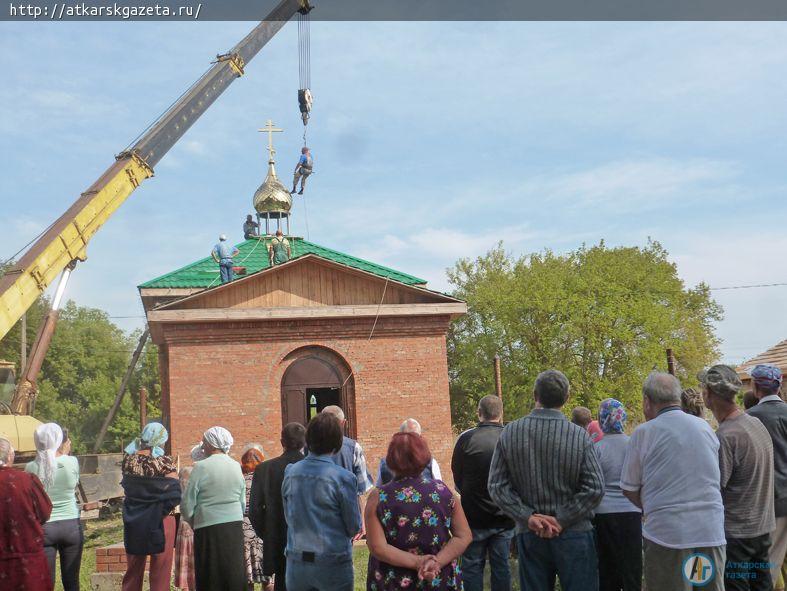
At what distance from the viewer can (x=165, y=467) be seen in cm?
697

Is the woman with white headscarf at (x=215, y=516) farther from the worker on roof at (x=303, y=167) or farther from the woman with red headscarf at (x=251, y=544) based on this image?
the worker on roof at (x=303, y=167)

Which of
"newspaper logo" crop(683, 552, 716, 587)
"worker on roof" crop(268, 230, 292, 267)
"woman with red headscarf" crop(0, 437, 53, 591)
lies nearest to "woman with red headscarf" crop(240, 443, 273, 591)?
"woman with red headscarf" crop(0, 437, 53, 591)

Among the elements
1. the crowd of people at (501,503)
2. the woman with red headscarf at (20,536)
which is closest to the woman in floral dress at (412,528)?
the crowd of people at (501,503)

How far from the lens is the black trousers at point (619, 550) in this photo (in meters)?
6.40

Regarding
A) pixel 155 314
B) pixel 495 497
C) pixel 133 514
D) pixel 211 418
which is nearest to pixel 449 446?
pixel 211 418

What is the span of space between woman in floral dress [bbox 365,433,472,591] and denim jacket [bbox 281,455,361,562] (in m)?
0.51

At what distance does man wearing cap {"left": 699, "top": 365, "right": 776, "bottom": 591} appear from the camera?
5.38 m

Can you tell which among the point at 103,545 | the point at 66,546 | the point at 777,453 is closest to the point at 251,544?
the point at 66,546

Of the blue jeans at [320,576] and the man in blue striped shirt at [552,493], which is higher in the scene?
the man in blue striped shirt at [552,493]

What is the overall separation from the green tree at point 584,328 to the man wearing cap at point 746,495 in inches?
1351

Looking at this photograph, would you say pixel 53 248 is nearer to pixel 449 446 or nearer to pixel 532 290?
pixel 449 446

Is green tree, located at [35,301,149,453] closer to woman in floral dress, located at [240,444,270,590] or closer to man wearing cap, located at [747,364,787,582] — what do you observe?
woman in floral dress, located at [240,444,270,590]

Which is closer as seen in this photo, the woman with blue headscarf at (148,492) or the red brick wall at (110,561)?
the woman with blue headscarf at (148,492)

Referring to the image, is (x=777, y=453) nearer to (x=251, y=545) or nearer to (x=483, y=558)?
(x=483, y=558)
